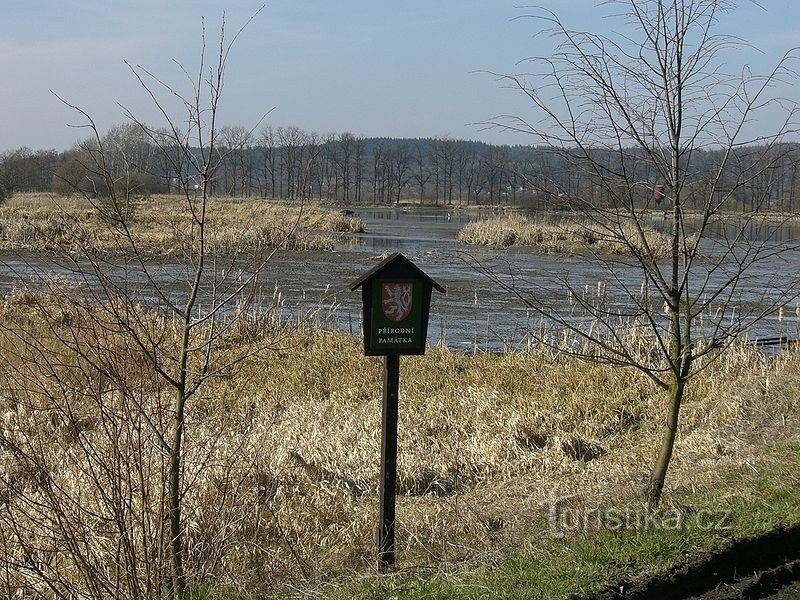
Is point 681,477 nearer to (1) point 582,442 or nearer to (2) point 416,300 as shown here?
(1) point 582,442

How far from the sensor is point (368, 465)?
8.27 metres

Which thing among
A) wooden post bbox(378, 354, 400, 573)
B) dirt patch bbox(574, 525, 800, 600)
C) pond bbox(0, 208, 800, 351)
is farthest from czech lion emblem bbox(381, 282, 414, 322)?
pond bbox(0, 208, 800, 351)

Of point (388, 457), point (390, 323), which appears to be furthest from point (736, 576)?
point (390, 323)

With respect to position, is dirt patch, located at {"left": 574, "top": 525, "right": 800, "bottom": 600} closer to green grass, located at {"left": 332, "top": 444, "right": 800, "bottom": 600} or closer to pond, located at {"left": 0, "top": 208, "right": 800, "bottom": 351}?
green grass, located at {"left": 332, "top": 444, "right": 800, "bottom": 600}

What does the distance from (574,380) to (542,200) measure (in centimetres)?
569

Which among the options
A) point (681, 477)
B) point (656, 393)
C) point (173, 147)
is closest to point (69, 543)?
point (173, 147)

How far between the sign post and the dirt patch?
4.87ft

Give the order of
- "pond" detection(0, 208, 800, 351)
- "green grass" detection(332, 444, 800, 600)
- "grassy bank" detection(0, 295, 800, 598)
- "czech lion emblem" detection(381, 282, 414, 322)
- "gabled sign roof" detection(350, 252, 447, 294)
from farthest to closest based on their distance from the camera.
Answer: "pond" detection(0, 208, 800, 351) → "czech lion emblem" detection(381, 282, 414, 322) → "gabled sign roof" detection(350, 252, 447, 294) → "grassy bank" detection(0, 295, 800, 598) → "green grass" detection(332, 444, 800, 600)

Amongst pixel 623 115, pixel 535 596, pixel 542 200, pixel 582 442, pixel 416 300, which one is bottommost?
pixel 582 442

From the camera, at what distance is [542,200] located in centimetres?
627

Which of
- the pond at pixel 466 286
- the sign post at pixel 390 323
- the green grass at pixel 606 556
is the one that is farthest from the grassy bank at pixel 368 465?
the pond at pixel 466 286

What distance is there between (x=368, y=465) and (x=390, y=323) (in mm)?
3360

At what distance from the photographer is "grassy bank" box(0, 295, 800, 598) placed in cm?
469

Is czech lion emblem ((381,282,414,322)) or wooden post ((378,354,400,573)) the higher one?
czech lion emblem ((381,282,414,322))
